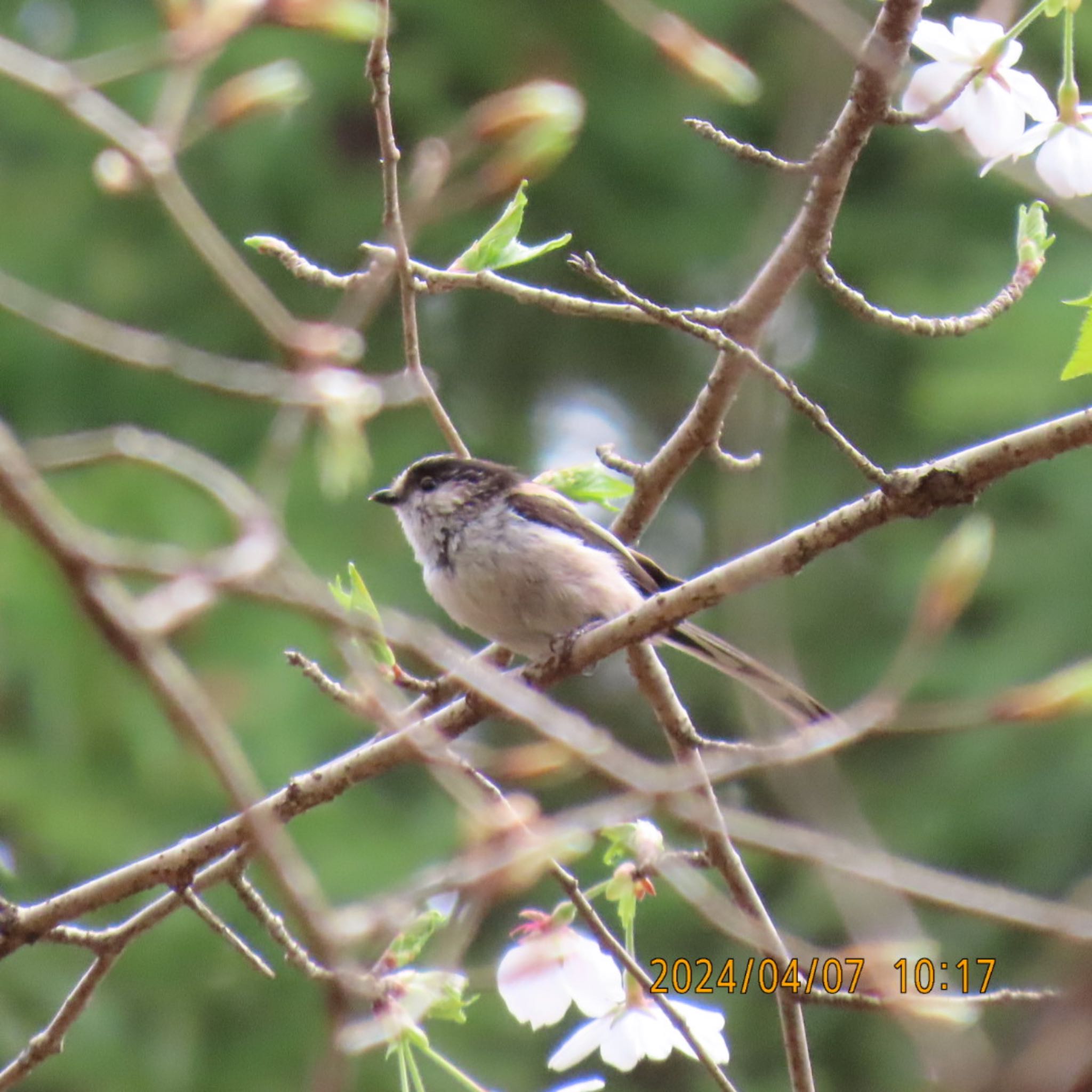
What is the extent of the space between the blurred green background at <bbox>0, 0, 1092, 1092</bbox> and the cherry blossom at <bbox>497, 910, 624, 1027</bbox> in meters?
2.12

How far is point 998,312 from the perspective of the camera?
2795mm

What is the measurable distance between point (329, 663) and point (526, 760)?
5046 mm

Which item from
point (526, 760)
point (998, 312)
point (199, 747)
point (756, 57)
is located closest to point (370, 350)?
point (756, 57)

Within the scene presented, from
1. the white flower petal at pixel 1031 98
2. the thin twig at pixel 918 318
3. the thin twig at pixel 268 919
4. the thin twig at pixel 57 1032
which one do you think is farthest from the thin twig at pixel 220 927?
the white flower petal at pixel 1031 98

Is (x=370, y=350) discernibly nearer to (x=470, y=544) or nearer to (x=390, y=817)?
(x=390, y=817)

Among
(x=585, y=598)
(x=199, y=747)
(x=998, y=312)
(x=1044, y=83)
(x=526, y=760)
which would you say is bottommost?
(x=199, y=747)

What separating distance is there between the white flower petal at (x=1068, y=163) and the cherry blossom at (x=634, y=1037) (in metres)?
1.47

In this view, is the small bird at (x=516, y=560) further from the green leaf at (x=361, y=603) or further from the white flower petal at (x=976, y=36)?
the white flower petal at (x=976, y=36)

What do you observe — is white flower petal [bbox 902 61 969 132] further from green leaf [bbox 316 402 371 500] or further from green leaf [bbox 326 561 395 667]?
green leaf [bbox 326 561 395 667]

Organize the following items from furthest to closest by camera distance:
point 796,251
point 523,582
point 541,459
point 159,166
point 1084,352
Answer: point 541,459 → point 523,582 → point 796,251 → point 1084,352 → point 159,166

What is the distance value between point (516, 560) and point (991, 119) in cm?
222

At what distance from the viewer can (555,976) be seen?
104 inches

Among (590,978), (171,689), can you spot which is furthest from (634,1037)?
(171,689)
